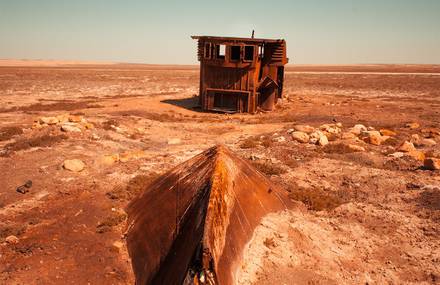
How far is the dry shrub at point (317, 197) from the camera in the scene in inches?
339

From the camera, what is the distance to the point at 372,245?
6965mm

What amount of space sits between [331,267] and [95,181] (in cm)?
715

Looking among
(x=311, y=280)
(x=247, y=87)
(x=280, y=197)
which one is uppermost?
(x=247, y=87)

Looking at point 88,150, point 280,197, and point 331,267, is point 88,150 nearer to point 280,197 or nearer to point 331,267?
point 280,197

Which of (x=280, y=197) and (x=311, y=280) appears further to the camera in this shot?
(x=280, y=197)

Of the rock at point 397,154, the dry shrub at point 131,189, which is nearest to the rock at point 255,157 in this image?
the dry shrub at point 131,189

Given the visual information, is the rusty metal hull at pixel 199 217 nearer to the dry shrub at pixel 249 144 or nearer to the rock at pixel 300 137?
the dry shrub at pixel 249 144

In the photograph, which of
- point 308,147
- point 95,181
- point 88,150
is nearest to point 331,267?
point 95,181

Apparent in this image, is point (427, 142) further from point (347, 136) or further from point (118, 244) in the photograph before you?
point (118, 244)

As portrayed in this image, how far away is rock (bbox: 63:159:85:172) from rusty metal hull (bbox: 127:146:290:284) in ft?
13.0

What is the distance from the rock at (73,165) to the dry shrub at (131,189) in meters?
2.01

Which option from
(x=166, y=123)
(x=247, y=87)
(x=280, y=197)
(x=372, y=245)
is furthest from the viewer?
(x=247, y=87)

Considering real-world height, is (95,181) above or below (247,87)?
below

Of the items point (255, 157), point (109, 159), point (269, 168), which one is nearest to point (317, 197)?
point (269, 168)
